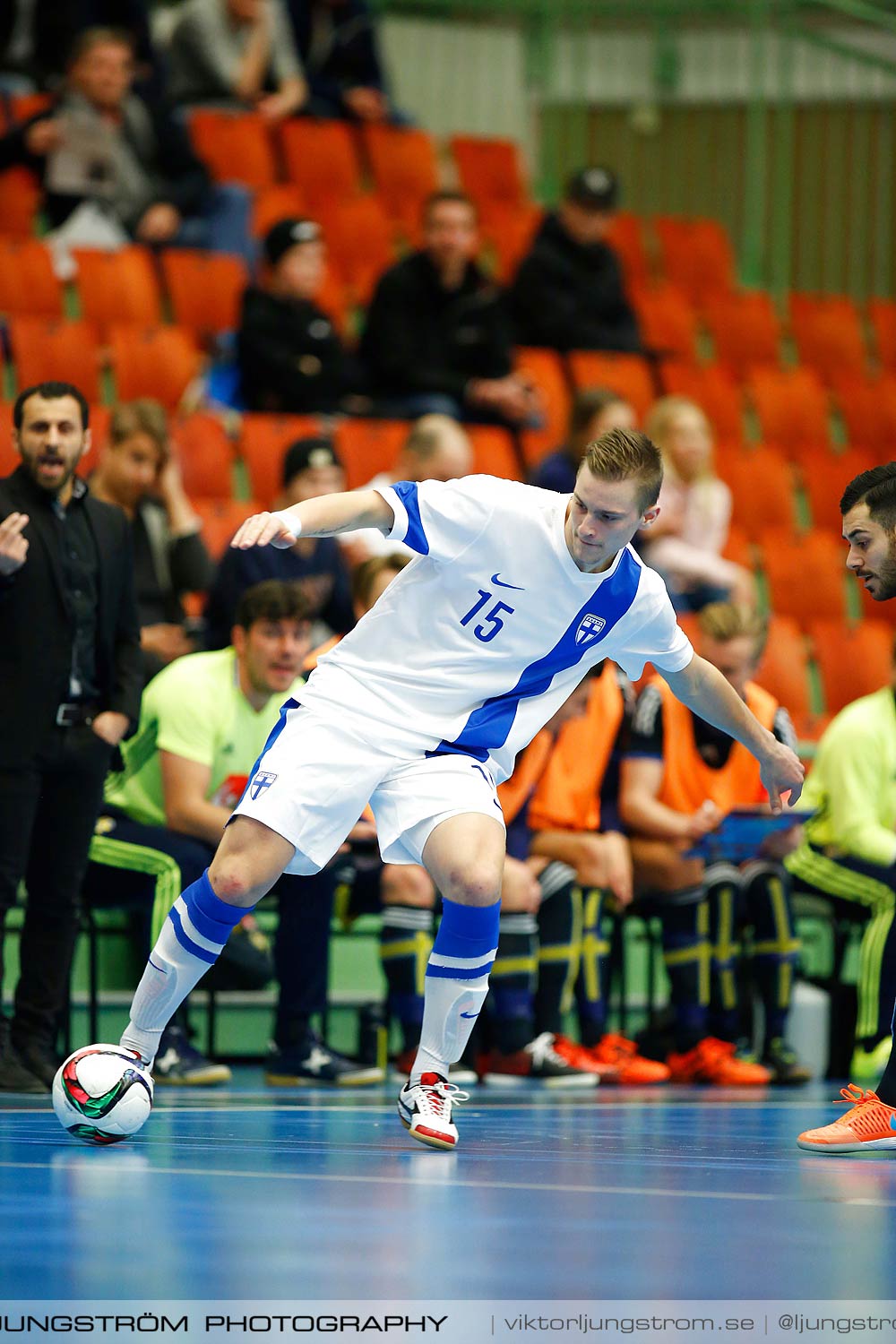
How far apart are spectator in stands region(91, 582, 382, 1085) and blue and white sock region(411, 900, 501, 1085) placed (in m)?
1.60

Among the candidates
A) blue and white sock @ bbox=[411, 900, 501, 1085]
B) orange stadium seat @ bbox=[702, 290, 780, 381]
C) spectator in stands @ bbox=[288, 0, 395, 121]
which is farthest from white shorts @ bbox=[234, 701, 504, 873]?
spectator in stands @ bbox=[288, 0, 395, 121]

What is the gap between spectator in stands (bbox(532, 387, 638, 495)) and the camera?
26.2 ft

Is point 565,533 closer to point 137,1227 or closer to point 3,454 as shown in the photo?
point 137,1227

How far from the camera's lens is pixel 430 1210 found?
11.3 feet

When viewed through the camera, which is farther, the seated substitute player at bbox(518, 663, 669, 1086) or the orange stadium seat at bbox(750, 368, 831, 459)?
the orange stadium seat at bbox(750, 368, 831, 459)

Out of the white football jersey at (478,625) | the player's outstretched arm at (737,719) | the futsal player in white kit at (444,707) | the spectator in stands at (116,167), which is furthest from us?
the spectator in stands at (116,167)

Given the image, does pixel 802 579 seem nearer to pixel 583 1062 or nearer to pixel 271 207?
pixel 271 207

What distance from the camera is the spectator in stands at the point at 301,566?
22.7 ft

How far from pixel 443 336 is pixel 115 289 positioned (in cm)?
161

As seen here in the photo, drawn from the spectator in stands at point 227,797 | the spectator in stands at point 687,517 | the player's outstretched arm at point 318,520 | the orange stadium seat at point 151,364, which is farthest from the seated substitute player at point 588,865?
the orange stadium seat at point 151,364

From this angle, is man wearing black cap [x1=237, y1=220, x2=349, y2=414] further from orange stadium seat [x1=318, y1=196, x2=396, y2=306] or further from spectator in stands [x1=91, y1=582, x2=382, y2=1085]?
spectator in stands [x1=91, y1=582, x2=382, y2=1085]

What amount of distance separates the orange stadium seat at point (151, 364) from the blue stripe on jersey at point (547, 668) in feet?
15.5

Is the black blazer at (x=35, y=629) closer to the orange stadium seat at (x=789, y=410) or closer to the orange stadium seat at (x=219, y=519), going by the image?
the orange stadium seat at (x=219, y=519)

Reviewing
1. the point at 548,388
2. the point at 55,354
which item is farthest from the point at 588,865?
the point at 548,388
